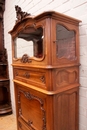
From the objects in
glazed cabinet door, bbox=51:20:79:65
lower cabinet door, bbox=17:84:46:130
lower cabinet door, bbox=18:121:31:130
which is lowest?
lower cabinet door, bbox=18:121:31:130

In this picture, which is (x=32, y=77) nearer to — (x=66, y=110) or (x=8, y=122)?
(x=66, y=110)

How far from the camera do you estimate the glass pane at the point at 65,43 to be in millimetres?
1072

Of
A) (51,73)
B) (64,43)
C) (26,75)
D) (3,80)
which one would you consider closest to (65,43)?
(64,43)

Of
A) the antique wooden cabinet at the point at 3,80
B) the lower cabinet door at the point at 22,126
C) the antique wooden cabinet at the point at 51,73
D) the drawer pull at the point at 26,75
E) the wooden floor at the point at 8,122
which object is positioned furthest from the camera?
the antique wooden cabinet at the point at 3,80

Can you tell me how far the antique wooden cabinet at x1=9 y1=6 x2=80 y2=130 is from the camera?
3.21ft

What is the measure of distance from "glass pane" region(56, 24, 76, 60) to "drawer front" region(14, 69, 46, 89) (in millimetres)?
241

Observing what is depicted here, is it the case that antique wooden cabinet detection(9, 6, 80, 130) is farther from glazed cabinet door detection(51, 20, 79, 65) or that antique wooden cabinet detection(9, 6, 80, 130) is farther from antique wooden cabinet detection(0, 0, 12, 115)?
antique wooden cabinet detection(0, 0, 12, 115)

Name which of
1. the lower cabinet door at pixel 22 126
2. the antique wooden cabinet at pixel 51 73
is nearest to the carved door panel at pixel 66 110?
the antique wooden cabinet at pixel 51 73

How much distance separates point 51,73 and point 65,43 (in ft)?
1.25

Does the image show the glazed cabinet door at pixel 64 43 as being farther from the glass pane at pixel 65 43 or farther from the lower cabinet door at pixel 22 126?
the lower cabinet door at pixel 22 126

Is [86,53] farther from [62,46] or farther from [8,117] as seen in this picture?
[8,117]

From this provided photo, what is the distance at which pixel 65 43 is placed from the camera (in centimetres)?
119

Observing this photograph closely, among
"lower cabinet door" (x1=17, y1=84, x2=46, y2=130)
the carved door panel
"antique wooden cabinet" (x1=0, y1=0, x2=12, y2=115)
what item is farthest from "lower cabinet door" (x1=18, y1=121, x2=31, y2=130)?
"antique wooden cabinet" (x1=0, y1=0, x2=12, y2=115)

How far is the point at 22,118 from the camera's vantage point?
1512 mm
